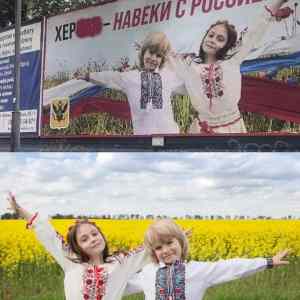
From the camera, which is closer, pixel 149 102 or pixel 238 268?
pixel 238 268

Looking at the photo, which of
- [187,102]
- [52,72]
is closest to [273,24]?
[187,102]

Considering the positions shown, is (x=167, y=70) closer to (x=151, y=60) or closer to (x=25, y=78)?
(x=151, y=60)

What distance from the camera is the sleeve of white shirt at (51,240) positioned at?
9.62 feet

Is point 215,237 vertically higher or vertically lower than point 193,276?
higher

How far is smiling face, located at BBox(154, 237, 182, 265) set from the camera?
281cm

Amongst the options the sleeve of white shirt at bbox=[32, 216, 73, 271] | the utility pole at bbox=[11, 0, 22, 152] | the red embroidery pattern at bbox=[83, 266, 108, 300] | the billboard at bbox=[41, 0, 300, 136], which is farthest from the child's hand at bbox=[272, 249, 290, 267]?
the utility pole at bbox=[11, 0, 22, 152]

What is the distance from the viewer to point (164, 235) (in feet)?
9.42

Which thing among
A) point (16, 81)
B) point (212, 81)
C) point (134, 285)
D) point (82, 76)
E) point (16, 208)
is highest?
point (82, 76)

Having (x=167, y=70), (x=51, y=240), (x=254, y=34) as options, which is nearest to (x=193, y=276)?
(x=51, y=240)

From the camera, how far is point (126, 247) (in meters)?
2.91

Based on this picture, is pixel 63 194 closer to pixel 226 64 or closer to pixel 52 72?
pixel 226 64

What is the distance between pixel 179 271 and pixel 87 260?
37 cm

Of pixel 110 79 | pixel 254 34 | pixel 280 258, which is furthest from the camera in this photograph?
pixel 110 79

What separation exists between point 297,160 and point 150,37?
5.38 metres
